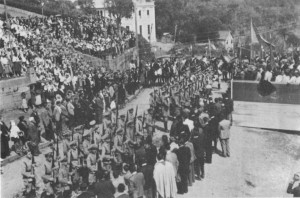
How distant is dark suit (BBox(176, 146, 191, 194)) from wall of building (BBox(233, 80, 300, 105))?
9.92 meters

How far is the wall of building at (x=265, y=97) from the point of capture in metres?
20.0

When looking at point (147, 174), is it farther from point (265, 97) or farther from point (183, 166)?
point (265, 97)

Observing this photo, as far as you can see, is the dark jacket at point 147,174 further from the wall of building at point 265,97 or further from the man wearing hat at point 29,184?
the wall of building at point 265,97

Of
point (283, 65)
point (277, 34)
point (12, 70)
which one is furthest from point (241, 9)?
point (12, 70)

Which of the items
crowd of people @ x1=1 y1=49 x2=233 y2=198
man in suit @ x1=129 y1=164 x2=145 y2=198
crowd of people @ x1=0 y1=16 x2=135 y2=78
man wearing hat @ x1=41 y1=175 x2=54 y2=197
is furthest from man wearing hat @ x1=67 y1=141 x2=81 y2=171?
crowd of people @ x1=0 y1=16 x2=135 y2=78

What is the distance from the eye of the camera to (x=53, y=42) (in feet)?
91.9

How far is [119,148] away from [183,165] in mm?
2309

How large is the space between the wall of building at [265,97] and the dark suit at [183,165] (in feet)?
32.5

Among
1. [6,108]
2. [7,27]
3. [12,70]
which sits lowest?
[6,108]

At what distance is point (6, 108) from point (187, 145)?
10.9 meters

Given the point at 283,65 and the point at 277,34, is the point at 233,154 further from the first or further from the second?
the point at 277,34

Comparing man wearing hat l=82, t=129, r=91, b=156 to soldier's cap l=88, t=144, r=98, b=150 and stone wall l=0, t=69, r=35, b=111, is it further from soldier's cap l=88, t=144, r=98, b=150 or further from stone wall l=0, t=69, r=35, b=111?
stone wall l=0, t=69, r=35, b=111

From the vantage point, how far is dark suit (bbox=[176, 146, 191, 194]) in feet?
37.8

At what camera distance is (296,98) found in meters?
20.1
